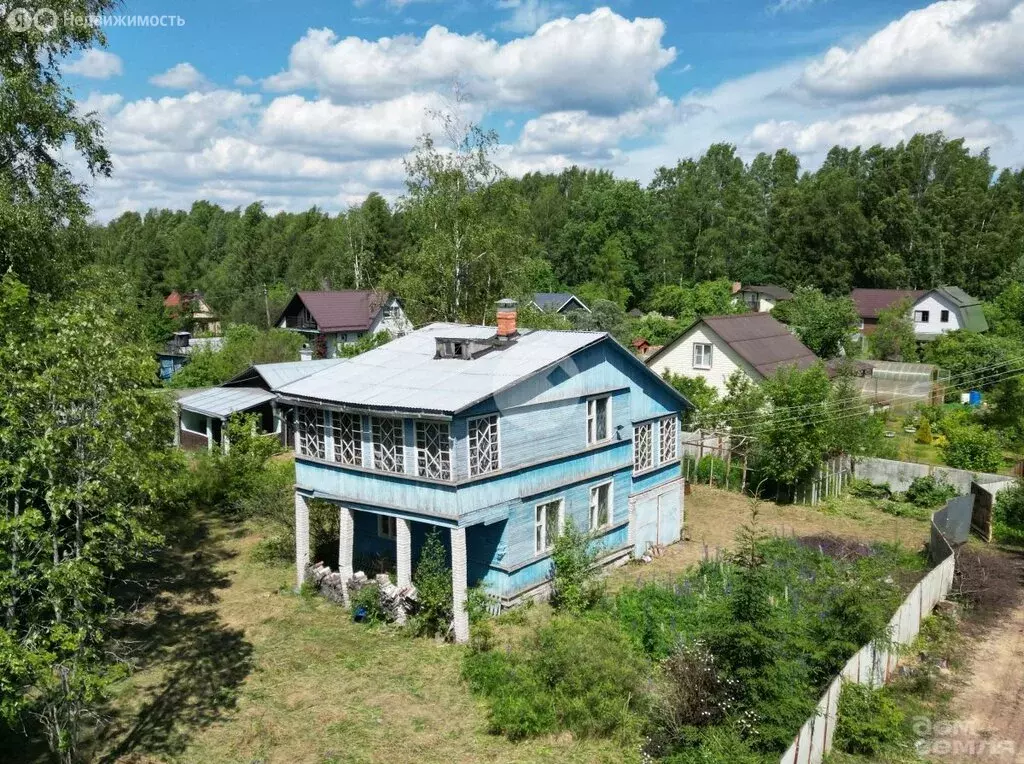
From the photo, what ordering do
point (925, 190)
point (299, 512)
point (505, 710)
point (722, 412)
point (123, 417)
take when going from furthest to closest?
1. point (925, 190)
2. point (722, 412)
3. point (299, 512)
4. point (505, 710)
5. point (123, 417)

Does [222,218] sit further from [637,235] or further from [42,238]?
[42,238]

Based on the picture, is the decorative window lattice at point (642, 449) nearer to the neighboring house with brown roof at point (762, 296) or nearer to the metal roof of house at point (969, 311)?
the metal roof of house at point (969, 311)

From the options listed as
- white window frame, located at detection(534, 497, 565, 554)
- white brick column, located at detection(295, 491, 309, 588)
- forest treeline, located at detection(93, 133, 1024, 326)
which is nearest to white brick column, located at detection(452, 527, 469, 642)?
white window frame, located at detection(534, 497, 565, 554)

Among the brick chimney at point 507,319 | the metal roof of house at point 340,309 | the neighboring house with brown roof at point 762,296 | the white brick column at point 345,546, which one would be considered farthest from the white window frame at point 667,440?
the neighboring house with brown roof at point 762,296

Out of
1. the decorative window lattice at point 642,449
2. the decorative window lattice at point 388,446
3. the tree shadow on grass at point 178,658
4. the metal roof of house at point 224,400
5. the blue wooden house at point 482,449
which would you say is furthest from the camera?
the metal roof of house at point 224,400

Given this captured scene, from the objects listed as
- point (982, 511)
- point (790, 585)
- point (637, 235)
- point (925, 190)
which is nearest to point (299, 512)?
point (790, 585)

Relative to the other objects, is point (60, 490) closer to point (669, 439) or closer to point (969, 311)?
point (669, 439)
